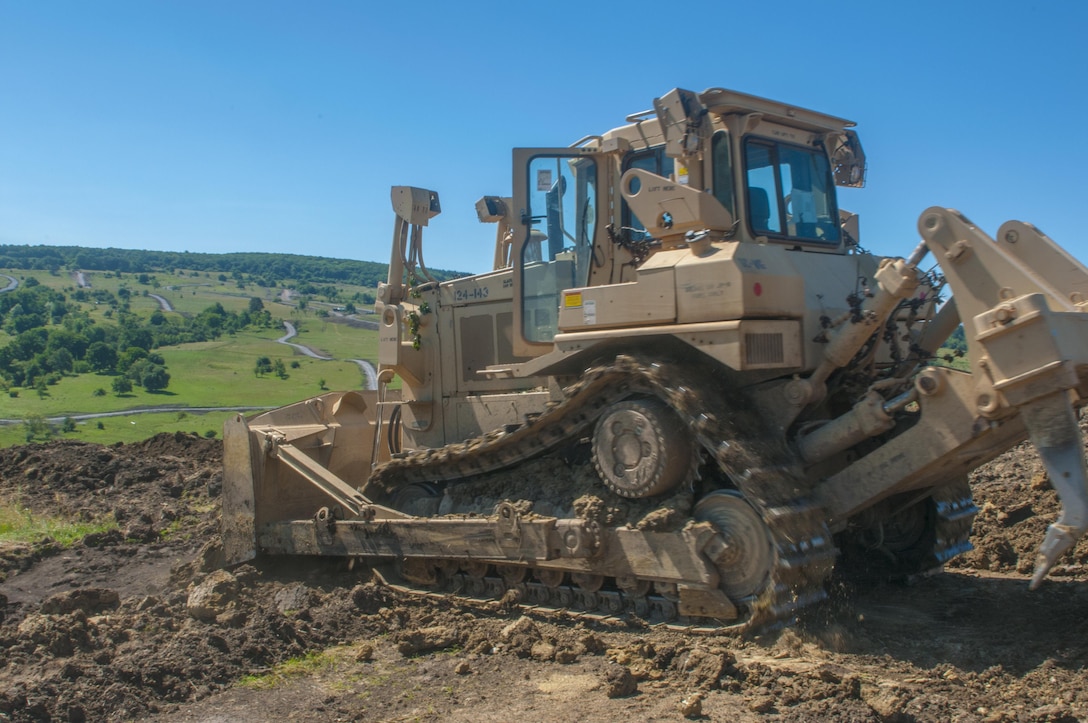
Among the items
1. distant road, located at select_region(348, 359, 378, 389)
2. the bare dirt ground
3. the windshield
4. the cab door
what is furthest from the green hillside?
the windshield

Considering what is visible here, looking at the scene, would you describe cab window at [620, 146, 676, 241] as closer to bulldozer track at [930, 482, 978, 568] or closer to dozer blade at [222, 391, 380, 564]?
bulldozer track at [930, 482, 978, 568]

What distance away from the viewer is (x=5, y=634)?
753cm

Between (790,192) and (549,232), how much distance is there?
1.91 m

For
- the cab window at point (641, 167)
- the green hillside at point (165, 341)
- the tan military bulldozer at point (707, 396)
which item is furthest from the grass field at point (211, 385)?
→ the cab window at point (641, 167)

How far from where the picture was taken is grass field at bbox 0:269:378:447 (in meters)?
27.0

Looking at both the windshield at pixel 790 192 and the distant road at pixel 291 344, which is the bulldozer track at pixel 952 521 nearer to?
the windshield at pixel 790 192

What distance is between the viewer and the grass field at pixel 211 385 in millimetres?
27016

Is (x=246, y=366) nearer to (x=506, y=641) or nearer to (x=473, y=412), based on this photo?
(x=473, y=412)

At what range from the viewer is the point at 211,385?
113ft

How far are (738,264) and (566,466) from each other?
7.25 feet

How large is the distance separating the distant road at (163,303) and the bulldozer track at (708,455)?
61.2 meters

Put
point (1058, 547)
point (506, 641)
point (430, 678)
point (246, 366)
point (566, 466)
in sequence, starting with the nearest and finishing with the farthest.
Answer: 1. point (1058, 547)
2. point (430, 678)
3. point (506, 641)
4. point (566, 466)
5. point (246, 366)

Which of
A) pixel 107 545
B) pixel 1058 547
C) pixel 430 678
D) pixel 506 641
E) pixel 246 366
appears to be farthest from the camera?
pixel 246 366

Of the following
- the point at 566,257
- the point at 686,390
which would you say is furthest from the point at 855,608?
the point at 566,257
